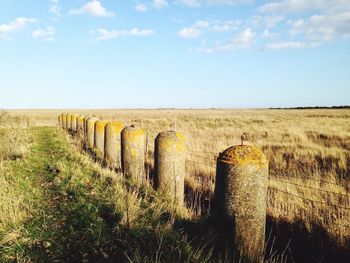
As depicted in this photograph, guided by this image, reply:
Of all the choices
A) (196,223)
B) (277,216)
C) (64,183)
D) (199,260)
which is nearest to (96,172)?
(64,183)

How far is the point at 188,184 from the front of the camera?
22.4 feet

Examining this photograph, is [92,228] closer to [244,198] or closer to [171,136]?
[244,198]

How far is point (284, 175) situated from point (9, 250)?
A: 5628 mm

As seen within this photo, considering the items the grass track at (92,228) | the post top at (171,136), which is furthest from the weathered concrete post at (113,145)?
the post top at (171,136)

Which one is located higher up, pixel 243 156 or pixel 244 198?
pixel 243 156

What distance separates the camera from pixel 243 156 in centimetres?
338

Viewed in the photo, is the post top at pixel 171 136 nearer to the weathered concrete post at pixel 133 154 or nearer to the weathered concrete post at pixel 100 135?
the weathered concrete post at pixel 133 154

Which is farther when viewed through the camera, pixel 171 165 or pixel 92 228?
pixel 171 165

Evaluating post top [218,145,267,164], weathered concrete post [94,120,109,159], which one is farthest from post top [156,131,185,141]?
weathered concrete post [94,120,109,159]

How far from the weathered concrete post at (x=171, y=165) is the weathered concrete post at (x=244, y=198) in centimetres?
193

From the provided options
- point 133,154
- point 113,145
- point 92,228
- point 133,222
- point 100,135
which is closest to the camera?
point 92,228

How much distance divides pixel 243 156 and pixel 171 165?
2164 millimetres

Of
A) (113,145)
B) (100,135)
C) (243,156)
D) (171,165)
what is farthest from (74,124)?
(243,156)

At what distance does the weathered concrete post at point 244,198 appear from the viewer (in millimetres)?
3348
